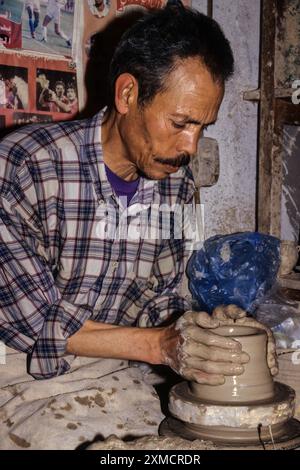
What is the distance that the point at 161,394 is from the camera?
2.50 meters

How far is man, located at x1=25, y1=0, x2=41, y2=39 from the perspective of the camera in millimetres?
2656

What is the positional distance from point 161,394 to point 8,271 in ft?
2.98

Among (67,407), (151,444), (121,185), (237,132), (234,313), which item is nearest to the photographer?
(151,444)

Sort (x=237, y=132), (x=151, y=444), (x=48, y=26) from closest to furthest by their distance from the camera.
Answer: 1. (x=151, y=444)
2. (x=48, y=26)
3. (x=237, y=132)

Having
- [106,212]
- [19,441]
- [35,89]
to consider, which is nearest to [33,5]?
[35,89]

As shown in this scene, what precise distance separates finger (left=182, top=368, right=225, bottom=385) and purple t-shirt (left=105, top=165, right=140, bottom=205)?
0.75 m

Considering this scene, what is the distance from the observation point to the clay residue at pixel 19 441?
1.78 meters

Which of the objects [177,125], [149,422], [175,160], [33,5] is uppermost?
[33,5]

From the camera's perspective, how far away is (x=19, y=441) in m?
1.80

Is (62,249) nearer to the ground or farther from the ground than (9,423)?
farther from the ground

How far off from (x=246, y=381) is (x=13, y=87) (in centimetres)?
168

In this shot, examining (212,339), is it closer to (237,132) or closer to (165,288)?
(165,288)

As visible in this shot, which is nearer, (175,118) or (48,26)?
(175,118)

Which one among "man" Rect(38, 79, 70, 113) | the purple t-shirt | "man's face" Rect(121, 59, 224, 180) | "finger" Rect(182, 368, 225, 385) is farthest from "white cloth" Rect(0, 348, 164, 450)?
"man" Rect(38, 79, 70, 113)
